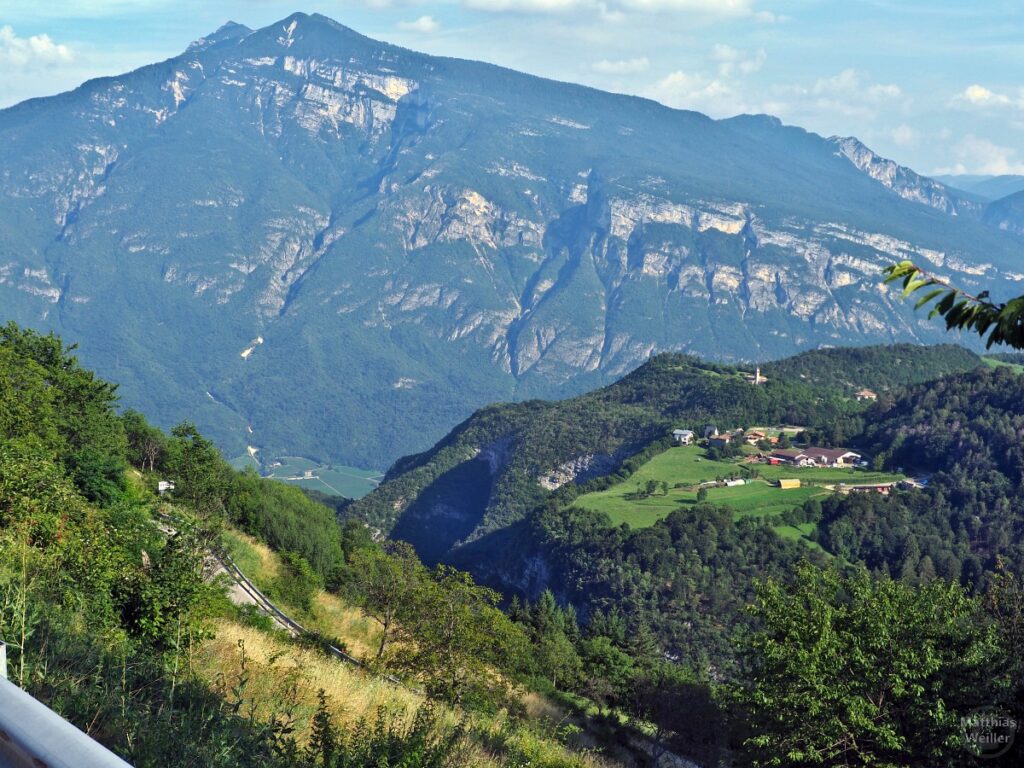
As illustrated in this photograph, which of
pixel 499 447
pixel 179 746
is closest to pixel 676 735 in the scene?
pixel 179 746

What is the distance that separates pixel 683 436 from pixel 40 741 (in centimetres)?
13548

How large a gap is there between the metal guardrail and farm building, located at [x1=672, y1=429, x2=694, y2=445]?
13398cm

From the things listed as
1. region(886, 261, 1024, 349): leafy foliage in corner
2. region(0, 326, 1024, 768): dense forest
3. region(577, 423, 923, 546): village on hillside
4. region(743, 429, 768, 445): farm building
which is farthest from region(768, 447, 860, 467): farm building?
region(886, 261, 1024, 349): leafy foliage in corner

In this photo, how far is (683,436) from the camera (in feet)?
450

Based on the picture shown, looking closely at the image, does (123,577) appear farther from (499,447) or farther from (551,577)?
(499,447)

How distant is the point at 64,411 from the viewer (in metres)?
37.4

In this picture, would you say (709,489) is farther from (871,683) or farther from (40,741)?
(40,741)

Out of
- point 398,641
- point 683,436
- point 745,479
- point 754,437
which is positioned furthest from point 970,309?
point 754,437

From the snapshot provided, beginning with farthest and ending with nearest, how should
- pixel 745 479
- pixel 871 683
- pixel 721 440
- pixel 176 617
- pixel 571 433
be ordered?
pixel 571 433
pixel 721 440
pixel 745 479
pixel 871 683
pixel 176 617

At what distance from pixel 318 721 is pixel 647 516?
96355 mm

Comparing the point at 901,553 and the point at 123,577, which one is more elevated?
the point at 123,577

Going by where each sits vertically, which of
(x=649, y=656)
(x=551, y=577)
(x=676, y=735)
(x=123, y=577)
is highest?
(x=123, y=577)

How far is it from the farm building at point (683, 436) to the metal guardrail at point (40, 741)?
13398 centimetres

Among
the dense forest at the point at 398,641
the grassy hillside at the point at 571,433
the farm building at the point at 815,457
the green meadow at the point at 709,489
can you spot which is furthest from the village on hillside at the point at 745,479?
the dense forest at the point at 398,641
